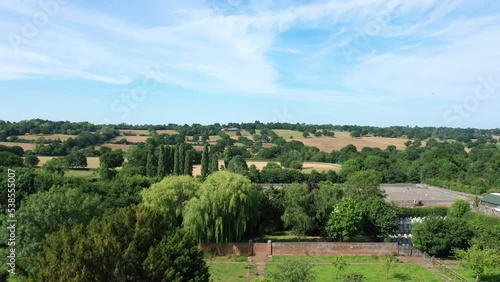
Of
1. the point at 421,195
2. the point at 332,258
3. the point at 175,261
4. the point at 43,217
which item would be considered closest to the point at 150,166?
the point at 43,217

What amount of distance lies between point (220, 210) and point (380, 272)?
12.0m

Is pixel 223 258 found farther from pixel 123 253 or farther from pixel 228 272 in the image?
pixel 123 253

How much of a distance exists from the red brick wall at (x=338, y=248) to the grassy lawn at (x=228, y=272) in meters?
3.62

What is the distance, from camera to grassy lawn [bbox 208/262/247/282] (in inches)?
959

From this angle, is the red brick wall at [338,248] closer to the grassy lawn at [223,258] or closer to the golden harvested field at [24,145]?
the grassy lawn at [223,258]

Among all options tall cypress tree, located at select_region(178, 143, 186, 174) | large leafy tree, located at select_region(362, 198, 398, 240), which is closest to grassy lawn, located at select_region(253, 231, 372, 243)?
large leafy tree, located at select_region(362, 198, 398, 240)

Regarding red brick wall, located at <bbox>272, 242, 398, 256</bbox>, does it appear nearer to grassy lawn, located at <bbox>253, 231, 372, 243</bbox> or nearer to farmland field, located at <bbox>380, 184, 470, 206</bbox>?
grassy lawn, located at <bbox>253, 231, 372, 243</bbox>

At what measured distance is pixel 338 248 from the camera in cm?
2925

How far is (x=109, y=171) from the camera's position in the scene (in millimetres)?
54562

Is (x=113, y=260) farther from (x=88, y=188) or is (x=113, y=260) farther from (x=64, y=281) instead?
(x=88, y=188)

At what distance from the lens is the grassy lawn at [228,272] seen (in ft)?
79.9

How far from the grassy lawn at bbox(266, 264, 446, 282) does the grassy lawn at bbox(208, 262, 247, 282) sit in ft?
6.10

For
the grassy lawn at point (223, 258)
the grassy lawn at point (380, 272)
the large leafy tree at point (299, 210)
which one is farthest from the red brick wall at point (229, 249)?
the large leafy tree at point (299, 210)

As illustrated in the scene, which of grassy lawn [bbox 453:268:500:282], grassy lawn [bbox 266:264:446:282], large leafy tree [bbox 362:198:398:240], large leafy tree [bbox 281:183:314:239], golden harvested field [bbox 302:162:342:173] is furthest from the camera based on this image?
golden harvested field [bbox 302:162:342:173]
